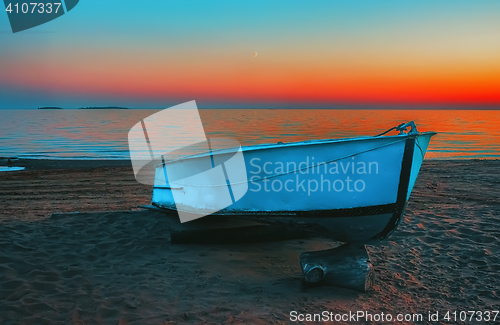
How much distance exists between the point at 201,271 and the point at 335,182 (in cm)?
202

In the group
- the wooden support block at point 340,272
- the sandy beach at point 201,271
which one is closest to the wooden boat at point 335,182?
the wooden support block at point 340,272

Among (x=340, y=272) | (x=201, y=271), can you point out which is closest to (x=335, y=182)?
(x=340, y=272)

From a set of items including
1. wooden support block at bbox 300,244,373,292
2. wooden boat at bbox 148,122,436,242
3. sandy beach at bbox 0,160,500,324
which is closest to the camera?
sandy beach at bbox 0,160,500,324

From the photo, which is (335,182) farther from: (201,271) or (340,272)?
(201,271)

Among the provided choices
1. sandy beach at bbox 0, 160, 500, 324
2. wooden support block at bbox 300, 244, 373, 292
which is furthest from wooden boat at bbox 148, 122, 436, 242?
sandy beach at bbox 0, 160, 500, 324

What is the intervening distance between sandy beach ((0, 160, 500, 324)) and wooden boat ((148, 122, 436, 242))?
696 mm

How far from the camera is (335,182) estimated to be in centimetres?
460

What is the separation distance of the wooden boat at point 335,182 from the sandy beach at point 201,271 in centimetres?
70

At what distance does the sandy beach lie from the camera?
11.9 ft

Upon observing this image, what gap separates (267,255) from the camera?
209 inches

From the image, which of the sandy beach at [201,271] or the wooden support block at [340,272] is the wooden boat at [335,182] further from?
the sandy beach at [201,271]

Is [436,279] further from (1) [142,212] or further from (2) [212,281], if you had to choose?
(1) [142,212]

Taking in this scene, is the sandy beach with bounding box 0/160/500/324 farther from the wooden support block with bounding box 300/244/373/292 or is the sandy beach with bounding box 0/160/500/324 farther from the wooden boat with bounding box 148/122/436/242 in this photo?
the wooden boat with bounding box 148/122/436/242

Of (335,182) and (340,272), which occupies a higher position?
(335,182)
